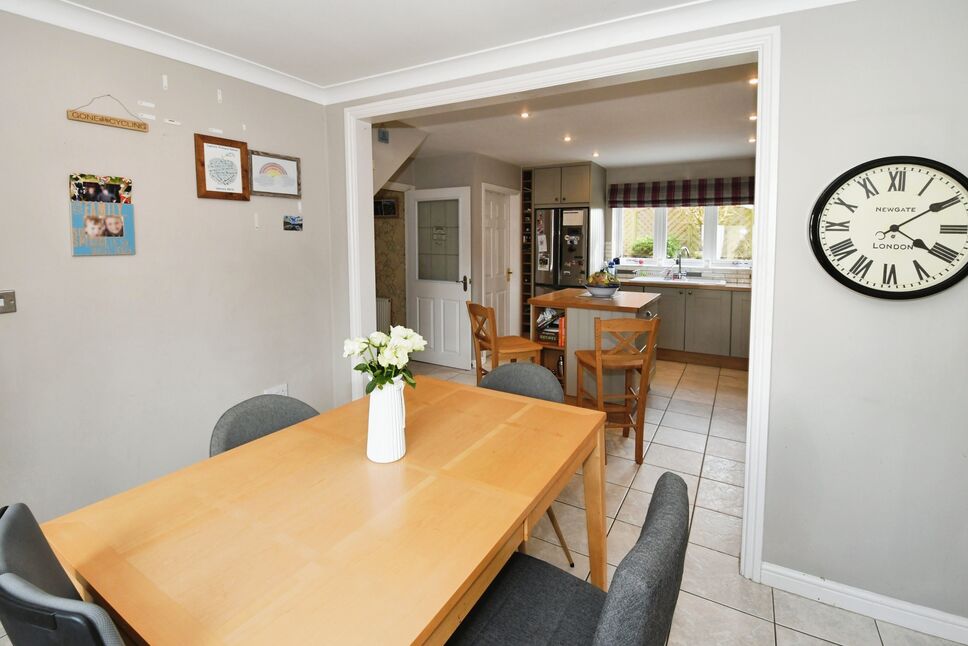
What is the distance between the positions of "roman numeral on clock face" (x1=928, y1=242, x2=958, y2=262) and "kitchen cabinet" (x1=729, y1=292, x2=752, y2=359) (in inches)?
Answer: 156

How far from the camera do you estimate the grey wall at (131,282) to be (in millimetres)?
2092

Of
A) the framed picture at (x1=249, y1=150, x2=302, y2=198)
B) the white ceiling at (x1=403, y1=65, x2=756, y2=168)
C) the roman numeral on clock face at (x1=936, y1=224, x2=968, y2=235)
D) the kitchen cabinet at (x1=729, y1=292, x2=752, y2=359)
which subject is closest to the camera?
the roman numeral on clock face at (x1=936, y1=224, x2=968, y2=235)

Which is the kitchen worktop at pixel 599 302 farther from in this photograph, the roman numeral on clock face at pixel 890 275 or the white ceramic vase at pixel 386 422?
the white ceramic vase at pixel 386 422

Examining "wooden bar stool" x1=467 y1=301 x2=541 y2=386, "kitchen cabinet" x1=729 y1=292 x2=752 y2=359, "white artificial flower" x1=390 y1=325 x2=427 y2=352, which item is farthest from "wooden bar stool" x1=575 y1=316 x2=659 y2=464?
"kitchen cabinet" x1=729 y1=292 x2=752 y2=359

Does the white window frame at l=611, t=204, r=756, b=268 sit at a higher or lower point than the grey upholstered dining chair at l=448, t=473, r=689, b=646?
higher

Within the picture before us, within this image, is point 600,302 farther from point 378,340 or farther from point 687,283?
point 378,340

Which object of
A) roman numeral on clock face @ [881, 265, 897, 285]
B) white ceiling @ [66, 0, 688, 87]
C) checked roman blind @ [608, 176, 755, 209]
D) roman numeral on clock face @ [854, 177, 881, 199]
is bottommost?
roman numeral on clock face @ [881, 265, 897, 285]

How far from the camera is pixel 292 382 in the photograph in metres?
3.29

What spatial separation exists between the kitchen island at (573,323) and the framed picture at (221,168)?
2.29m

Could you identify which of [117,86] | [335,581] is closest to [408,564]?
[335,581]

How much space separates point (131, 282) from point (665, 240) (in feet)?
20.0

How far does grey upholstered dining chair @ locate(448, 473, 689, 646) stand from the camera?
2.90 ft

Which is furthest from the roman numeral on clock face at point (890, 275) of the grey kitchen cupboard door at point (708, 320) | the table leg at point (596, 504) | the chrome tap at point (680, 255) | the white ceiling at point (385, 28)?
the chrome tap at point (680, 255)

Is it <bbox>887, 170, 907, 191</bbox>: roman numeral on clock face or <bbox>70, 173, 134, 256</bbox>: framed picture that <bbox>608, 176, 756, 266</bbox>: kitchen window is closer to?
<bbox>887, 170, 907, 191</bbox>: roman numeral on clock face
